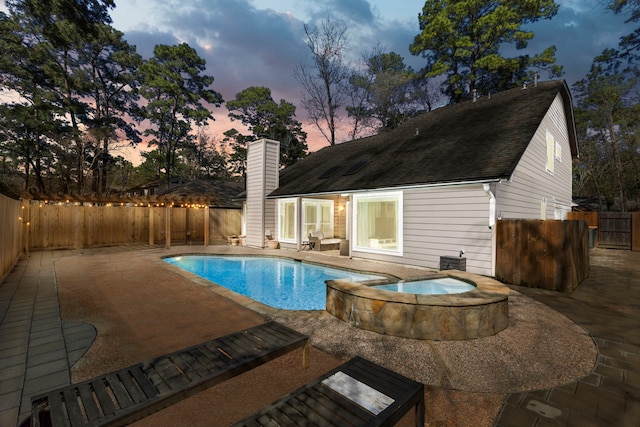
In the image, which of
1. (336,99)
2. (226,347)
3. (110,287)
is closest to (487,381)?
(226,347)

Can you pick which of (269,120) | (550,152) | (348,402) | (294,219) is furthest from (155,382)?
(269,120)

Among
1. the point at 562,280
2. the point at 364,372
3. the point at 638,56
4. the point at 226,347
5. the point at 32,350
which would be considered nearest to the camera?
the point at 364,372

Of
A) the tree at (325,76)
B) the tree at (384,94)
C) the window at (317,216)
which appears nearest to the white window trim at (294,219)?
the window at (317,216)

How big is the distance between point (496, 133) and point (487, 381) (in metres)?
8.46

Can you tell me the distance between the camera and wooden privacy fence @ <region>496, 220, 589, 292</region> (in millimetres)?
5941

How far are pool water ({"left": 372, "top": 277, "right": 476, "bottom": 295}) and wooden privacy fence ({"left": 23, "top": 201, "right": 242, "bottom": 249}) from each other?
11.9m

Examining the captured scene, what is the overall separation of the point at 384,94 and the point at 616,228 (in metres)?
→ 18.0

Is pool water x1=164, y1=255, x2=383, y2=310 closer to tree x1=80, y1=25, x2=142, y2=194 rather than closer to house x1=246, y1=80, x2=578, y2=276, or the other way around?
house x1=246, y1=80, x2=578, y2=276

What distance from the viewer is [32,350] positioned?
330 centimetres

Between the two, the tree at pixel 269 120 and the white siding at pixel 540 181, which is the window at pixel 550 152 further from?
the tree at pixel 269 120

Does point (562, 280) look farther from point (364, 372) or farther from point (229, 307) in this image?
point (229, 307)

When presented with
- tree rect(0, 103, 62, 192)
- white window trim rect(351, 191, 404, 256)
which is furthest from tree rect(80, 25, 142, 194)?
white window trim rect(351, 191, 404, 256)

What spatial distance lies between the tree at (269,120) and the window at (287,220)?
49.0 ft

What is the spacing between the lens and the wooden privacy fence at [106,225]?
12.1 metres
